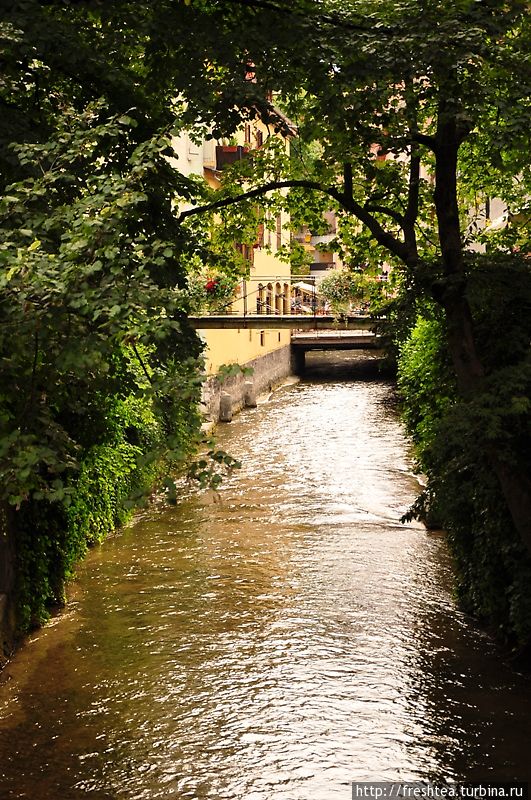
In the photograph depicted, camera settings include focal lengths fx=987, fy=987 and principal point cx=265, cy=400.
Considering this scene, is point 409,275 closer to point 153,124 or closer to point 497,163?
point 497,163

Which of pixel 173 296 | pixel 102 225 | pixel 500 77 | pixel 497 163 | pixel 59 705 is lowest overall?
pixel 59 705

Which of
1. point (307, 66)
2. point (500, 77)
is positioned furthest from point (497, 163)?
point (307, 66)

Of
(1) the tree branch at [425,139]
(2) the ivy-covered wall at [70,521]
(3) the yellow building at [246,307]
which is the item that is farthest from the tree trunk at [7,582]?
(3) the yellow building at [246,307]

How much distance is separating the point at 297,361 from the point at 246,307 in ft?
52.6

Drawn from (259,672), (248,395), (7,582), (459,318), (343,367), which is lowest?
(259,672)

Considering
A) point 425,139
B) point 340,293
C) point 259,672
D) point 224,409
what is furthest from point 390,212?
point 340,293

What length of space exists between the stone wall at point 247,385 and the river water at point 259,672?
5818 millimetres

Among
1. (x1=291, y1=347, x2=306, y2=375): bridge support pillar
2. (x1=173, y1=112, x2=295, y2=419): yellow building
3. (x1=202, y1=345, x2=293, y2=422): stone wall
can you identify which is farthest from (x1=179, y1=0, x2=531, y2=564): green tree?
(x1=291, y1=347, x2=306, y2=375): bridge support pillar

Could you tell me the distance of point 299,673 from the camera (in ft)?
35.6

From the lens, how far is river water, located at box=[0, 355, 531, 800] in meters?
8.76

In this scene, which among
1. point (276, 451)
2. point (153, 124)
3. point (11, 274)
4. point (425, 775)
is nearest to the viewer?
point (11, 274)

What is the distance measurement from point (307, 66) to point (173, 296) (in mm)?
4811

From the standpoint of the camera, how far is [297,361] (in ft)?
159

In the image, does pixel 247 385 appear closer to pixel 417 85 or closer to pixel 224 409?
pixel 224 409
